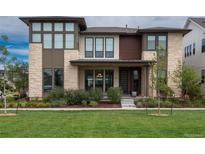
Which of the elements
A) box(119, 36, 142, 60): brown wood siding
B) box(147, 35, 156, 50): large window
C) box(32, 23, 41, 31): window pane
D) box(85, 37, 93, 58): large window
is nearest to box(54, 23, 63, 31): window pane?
box(32, 23, 41, 31): window pane

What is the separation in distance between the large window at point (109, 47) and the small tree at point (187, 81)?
223 inches

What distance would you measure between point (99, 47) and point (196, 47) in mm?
9757

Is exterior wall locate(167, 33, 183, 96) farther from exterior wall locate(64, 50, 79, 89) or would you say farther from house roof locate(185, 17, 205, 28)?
exterior wall locate(64, 50, 79, 89)

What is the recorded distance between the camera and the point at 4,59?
57.6 ft

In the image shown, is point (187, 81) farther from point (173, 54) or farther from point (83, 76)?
point (83, 76)

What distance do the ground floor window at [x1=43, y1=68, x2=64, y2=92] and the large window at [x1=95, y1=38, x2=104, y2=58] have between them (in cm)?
367

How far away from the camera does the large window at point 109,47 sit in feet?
91.7

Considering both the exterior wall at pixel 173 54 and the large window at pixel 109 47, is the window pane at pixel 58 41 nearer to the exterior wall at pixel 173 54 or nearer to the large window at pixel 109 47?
the large window at pixel 109 47

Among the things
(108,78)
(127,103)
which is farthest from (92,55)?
(127,103)

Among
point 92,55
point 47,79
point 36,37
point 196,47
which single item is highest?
point 36,37

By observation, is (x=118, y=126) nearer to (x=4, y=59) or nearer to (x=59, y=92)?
(x=4, y=59)

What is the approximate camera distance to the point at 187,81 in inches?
1005

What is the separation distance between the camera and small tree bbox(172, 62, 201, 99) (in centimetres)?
2547

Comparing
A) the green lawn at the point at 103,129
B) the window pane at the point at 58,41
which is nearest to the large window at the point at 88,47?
the window pane at the point at 58,41
